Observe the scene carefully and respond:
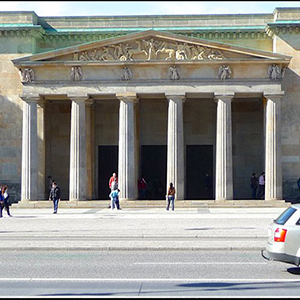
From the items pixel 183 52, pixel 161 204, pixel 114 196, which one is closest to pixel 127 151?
pixel 161 204

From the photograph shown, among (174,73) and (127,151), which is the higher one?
(174,73)

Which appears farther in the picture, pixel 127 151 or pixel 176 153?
pixel 127 151

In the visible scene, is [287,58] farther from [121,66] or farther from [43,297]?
[43,297]

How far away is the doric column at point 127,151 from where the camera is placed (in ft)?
165

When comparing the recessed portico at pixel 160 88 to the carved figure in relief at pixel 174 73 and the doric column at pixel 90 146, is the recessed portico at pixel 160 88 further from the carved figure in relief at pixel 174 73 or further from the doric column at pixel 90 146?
the doric column at pixel 90 146

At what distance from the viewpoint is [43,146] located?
5325 centimetres

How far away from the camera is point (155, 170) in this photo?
57781 millimetres

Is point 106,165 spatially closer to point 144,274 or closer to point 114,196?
point 114,196

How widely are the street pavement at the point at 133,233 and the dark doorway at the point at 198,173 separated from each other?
1862 cm

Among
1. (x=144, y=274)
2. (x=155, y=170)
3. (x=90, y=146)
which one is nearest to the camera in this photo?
(x=144, y=274)

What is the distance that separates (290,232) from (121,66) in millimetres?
34854

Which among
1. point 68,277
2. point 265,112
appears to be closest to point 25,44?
point 265,112

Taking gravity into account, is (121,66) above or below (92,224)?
above

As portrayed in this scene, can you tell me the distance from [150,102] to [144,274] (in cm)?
4108
